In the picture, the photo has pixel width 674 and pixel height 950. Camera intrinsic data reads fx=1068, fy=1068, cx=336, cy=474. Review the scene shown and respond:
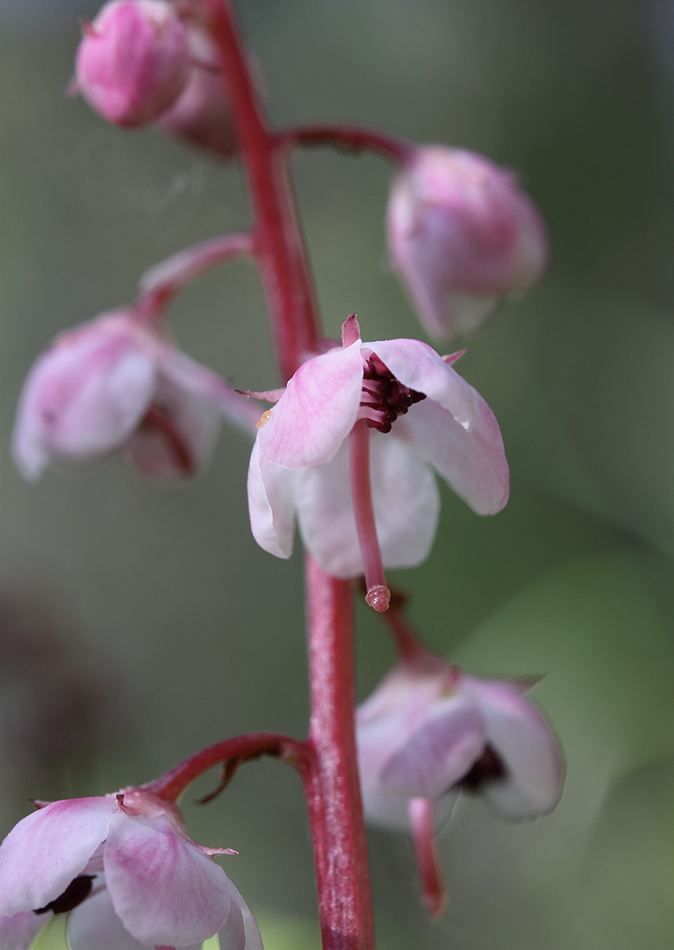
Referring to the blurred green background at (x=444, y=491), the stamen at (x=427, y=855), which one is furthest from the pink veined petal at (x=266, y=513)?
the blurred green background at (x=444, y=491)

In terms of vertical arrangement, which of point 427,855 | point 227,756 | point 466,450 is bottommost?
point 427,855

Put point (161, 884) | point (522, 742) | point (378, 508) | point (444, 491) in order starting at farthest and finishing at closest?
point (444, 491) → point (522, 742) → point (378, 508) → point (161, 884)

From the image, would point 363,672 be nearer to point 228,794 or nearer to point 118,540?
point 228,794

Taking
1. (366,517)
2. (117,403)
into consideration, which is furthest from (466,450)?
(117,403)

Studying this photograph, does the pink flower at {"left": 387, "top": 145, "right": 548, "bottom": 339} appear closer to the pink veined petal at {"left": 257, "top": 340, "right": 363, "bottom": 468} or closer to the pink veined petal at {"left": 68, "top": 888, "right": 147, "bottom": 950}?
the pink veined petal at {"left": 257, "top": 340, "right": 363, "bottom": 468}

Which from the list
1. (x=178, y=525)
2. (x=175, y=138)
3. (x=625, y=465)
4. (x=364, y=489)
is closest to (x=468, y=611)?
(x=625, y=465)

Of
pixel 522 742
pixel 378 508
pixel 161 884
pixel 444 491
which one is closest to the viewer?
pixel 161 884

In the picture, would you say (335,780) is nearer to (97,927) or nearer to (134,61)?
(97,927)
